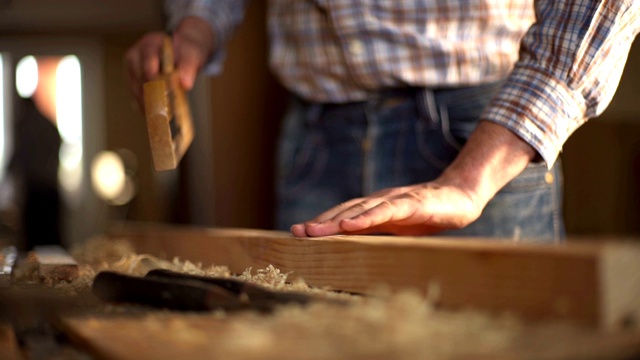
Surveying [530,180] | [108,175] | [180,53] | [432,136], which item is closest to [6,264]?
[180,53]

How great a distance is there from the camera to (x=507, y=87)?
107 centimetres

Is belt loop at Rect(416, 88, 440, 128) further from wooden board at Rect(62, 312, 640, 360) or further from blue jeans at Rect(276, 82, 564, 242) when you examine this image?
wooden board at Rect(62, 312, 640, 360)

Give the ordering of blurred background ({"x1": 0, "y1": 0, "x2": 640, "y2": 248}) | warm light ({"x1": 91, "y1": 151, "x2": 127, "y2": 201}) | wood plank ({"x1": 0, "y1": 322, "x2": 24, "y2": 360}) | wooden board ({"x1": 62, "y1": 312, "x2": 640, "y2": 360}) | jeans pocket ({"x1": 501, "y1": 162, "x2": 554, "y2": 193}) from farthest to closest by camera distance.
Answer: warm light ({"x1": 91, "y1": 151, "x2": 127, "y2": 201}) < blurred background ({"x1": 0, "y1": 0, "x2": 640, "y2": 248}) < jeans pocket ({"x1": 501, "y1": 162, "x2": 554, "y2": 193}) < wood plank ({"x1": 0, "y1": 322, "x2": 24, "y2": 360}) < wooden board ({"x1": 62, "y1": 312, "x2": 640, "y2": 360})

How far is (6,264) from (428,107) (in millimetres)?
672

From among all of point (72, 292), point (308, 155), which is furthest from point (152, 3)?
point (72, 292)

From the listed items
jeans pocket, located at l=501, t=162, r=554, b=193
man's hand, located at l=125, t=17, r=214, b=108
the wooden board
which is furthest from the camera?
man's hand, located at l=125, t=17, r=214, b=108

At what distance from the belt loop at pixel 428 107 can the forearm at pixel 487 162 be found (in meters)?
0.19

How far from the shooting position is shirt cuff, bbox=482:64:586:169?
1037 millimetres

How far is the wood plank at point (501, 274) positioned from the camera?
19.7 inches

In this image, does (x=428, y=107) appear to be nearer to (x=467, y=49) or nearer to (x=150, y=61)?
Answer: (x=467, y=49)

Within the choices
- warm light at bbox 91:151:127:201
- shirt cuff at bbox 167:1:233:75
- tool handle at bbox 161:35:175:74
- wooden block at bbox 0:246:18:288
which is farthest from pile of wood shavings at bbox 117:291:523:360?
warm light at bbox 91:151:127:201

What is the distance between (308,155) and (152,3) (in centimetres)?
249

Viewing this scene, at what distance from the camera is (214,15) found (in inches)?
61.3

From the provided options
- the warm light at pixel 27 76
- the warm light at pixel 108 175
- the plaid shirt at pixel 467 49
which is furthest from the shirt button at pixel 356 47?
the warm light at pixel 27 76
